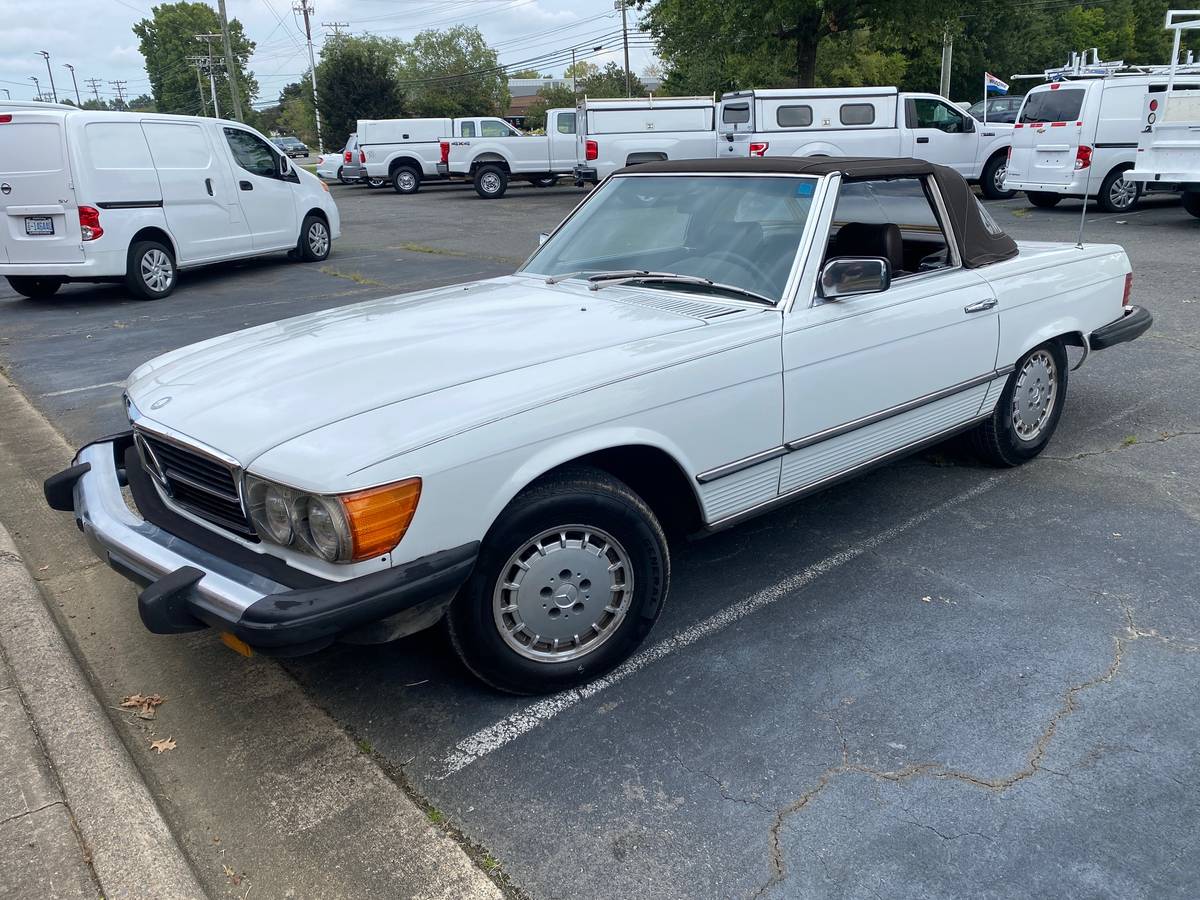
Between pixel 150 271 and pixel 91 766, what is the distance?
9.61m

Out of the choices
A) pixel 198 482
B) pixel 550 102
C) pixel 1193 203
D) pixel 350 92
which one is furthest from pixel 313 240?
pixel 550 102

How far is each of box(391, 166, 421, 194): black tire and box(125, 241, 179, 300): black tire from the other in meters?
17.9

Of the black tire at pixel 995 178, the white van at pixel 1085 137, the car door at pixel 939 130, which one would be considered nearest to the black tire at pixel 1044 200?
the white van at pixel 1085 137

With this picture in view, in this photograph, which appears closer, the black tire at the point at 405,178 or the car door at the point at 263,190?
the car door at the point at 263,190

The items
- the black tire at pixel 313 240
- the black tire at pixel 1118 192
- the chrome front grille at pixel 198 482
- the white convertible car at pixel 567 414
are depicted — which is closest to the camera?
the white convertible car at pixel 567 414

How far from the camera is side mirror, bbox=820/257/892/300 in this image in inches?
145

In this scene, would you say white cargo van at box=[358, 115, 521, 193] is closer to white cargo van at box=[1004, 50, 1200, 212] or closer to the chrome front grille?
white cargo van at box=[1004, 50, 1200, 212]

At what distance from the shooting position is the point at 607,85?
69.3 meters

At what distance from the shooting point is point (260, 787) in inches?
112

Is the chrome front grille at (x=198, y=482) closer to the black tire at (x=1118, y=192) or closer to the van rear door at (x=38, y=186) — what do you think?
the van rear door at (x=38, y=186)

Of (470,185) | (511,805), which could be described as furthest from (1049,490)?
(470,185)

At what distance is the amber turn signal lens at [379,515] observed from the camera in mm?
2596

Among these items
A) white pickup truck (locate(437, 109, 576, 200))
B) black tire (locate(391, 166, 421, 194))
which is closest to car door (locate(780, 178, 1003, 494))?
white pickup truck (locate(437, 109, 576, 200))

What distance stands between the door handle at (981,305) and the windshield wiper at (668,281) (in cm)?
119
